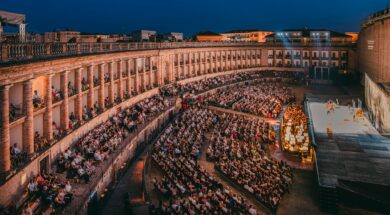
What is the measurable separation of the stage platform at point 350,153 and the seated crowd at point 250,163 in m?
3.75

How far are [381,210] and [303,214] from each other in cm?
616

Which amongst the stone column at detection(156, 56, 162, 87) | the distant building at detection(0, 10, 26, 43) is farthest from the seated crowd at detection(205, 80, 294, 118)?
the distant building at detection(0, 10, 26, 43)

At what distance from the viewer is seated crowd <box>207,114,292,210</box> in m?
31.3

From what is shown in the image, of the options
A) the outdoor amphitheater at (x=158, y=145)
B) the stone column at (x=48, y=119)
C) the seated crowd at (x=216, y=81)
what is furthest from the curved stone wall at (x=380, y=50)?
the stone column at (x=48, y=119)

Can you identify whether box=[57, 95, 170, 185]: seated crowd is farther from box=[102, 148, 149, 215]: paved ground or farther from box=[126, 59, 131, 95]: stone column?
box=[126, 59, 131, 95]: stone column

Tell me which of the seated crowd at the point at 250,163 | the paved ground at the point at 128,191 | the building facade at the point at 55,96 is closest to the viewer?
the building facade at the point at 55,96

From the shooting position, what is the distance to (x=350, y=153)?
36.7 m

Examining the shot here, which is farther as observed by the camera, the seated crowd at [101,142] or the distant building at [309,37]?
the distant building at [309,37]

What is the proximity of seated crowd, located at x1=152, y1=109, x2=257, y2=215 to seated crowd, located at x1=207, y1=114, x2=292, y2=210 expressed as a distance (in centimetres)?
200

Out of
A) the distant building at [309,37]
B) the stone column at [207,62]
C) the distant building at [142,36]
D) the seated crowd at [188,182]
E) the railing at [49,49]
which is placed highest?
the distant building at [309,37]

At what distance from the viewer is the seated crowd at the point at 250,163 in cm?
3130

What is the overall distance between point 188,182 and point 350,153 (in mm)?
17167

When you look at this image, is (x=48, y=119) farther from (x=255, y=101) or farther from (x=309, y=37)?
(x=309, y=37)

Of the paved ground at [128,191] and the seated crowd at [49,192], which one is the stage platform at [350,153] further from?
the seated crowd at [49,192]
